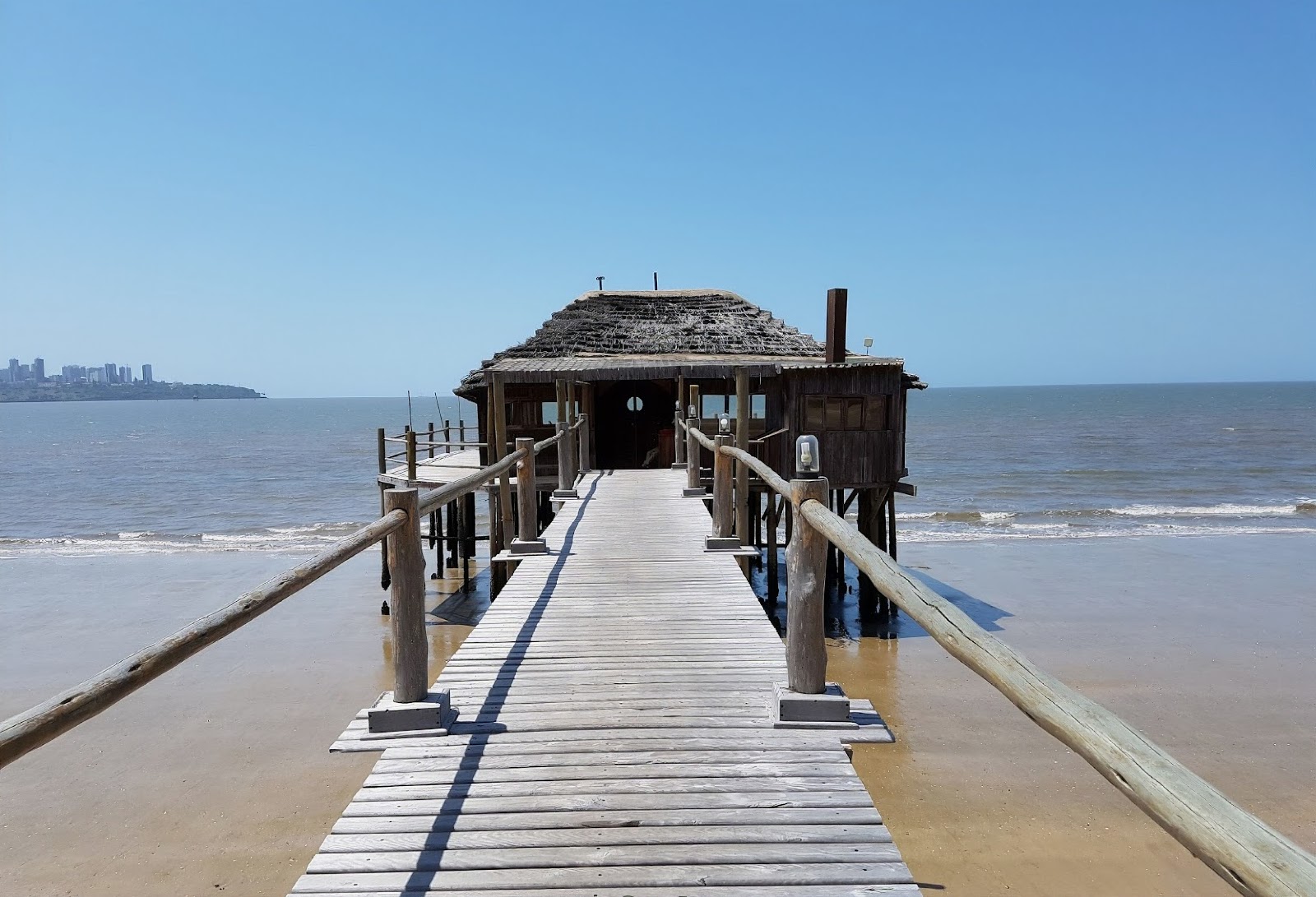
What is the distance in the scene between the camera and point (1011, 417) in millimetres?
88750

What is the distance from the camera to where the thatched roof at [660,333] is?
1727 cm

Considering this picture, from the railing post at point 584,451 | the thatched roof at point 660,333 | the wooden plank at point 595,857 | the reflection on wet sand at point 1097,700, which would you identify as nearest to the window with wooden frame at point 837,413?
the thatched roof at point 660,333

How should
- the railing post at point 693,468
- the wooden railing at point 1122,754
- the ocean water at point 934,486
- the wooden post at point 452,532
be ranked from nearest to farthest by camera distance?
the wooden railing at point 1122,754, the railing post at point 693,468, the wooden post at point 452,532, the ocean water at point 934,486

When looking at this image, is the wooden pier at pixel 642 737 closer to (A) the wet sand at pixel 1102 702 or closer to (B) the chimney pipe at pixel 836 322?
(A) the wet sand at pixel 1102 702

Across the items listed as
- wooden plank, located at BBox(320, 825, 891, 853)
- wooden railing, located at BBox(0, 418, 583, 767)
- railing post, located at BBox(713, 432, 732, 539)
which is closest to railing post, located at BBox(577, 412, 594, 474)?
railing post, located at BBox(713, 432, 732, 539)

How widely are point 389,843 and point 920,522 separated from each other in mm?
25985

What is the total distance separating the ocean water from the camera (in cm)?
2545

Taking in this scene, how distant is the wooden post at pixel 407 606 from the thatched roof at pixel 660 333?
39.0ft

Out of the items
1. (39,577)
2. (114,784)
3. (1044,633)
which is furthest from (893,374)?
(39,577)

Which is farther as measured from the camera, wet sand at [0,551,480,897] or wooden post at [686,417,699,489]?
wooden post at [686,417,699,489]

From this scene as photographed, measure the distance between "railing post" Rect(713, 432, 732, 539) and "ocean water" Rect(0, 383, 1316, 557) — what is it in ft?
58.5

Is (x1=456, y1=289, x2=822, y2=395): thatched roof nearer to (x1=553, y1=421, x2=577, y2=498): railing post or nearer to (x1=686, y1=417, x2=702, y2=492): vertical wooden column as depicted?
(x1=553, y1=421, x2=577, y2=498): railing post

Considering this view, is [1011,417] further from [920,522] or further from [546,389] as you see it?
[546,389]

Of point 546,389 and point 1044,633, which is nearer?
point 1044,633
